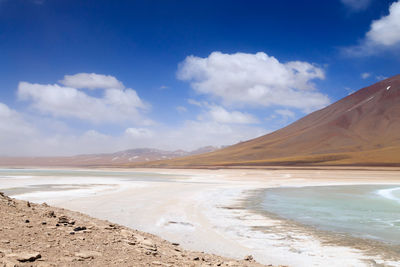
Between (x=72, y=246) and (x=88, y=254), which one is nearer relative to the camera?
(x=88, y=254)

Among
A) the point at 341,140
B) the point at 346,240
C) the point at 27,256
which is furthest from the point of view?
the point at 341,140

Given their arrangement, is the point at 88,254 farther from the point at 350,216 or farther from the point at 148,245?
the point at 350,216

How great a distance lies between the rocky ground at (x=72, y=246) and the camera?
6.26 metres

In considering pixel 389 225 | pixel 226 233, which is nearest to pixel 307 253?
pixel 226 233

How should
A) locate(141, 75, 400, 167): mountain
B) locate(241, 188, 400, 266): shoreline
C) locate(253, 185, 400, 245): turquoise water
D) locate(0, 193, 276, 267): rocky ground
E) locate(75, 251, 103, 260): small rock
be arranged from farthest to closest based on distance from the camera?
1. locate(141, 75, 400, 167): mountain
2. locate(253, 185, 400, 245): turquoise water
3. locate(241, 188, 400, 266): shoreline
4. locate(75, 251, 103, 260): small rock
5. locate(0, 193, 276, 267): rocky ground

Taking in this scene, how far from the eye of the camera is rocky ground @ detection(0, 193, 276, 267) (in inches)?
246

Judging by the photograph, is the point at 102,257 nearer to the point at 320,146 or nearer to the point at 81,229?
the point at 81,229

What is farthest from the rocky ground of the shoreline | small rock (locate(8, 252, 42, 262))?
the shoreline

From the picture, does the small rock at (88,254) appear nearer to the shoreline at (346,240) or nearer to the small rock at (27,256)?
the small rock at (27,256)

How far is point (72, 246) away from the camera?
23.2ft

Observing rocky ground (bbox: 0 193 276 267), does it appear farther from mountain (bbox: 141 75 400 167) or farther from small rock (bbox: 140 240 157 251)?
mountain (bbox: 141 75 400 167)

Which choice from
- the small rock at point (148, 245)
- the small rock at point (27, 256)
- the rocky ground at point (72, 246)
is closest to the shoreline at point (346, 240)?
the rocky ground at point (72, 246)

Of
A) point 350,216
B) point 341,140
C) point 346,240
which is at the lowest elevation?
point 350,216

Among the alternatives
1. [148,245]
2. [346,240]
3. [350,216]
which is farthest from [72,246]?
[350,216]
